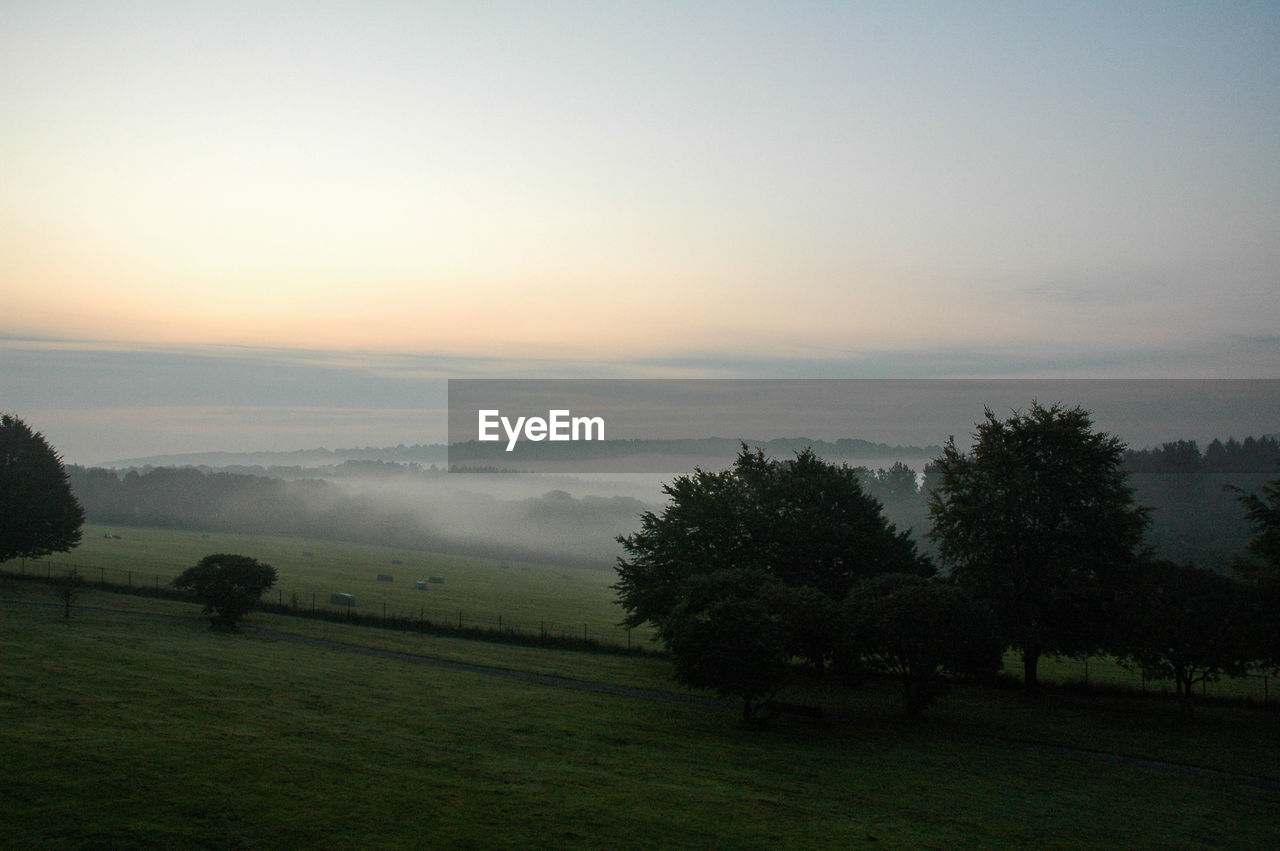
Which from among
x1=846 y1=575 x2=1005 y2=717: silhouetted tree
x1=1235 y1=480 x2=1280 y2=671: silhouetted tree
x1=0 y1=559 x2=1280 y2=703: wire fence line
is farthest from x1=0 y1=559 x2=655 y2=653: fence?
x1=1235 y1=480 x2=1280 y2=671: silhouetted tree

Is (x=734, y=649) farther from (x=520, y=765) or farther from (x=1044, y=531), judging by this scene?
(x=1044, y=531)

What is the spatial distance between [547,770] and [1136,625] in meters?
29.4

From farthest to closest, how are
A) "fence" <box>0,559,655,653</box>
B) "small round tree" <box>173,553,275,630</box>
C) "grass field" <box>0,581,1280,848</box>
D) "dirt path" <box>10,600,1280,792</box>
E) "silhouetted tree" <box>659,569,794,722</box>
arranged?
1. "fence" <box>0,559,655,653</box>
2. "small round tree" <box>173,553,275,630</box>
3. "silhouetted tree" <box>659,569,794,722</box>
4. "dirt path" <box>10,600,1280,792</box>
5. "grass field" <box>0,581,1280,848</box>

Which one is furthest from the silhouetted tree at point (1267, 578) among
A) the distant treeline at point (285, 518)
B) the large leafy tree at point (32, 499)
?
the distant treeline at point (285, 518)

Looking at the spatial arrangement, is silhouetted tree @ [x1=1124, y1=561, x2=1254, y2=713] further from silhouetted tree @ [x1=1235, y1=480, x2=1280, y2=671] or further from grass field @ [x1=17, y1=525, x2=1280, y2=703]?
grass field @ [x1=17, y1=525, x2=1280, y2=703]

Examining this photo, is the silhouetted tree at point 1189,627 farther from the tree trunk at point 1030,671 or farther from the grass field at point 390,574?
the grass field at point 390,574

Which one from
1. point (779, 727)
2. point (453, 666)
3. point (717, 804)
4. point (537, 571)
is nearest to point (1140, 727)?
point (779, 727)

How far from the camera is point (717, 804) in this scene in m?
22.0

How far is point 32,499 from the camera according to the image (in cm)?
6406

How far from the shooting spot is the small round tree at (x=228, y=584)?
4822 centimetres

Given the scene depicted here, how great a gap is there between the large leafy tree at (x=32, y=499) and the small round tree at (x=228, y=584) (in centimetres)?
2010

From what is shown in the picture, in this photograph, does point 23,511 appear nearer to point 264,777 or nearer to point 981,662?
point 264,777

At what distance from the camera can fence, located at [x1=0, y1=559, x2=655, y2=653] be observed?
54.8 m

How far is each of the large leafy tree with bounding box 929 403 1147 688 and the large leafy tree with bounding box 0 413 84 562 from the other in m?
67.0
